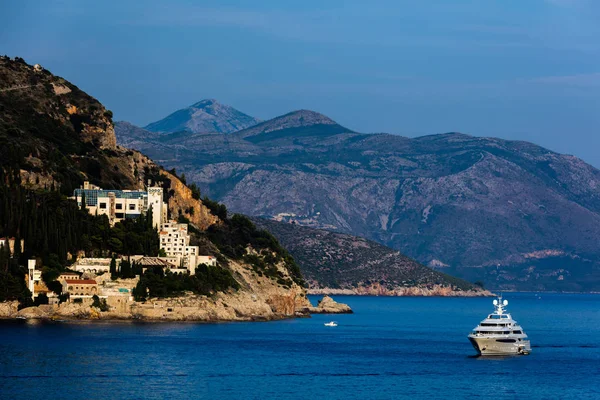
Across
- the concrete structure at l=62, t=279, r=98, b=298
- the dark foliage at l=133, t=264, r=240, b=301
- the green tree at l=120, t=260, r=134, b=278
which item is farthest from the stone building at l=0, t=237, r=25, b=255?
the dark foliage at l=133, t=264, r=240, b=301

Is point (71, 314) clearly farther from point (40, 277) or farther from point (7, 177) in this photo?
point (7, 177)

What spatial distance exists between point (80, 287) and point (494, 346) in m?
53.9

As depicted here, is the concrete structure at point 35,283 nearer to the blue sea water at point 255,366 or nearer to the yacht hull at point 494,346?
the blue sea water at point 255,366

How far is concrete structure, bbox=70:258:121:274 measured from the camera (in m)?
172

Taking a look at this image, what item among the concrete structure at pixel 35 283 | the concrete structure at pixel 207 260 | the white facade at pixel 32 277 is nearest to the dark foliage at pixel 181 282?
the concrete structure at pixel 207 260

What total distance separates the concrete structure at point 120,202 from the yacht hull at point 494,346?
6377 centimetres

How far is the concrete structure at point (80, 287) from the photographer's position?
168m

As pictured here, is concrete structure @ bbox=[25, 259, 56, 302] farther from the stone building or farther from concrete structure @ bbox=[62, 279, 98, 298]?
the stone building

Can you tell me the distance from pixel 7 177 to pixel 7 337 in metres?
49.5

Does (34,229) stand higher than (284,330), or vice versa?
(34,229)

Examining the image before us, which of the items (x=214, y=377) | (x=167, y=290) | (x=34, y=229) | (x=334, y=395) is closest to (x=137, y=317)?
(x=167, y=290)

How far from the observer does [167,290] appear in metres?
176

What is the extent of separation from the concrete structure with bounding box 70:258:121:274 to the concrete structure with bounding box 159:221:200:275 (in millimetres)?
12093

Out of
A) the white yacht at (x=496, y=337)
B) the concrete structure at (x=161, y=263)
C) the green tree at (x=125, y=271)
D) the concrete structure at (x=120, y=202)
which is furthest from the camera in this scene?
the concrete structure at (x=120, y=202)
